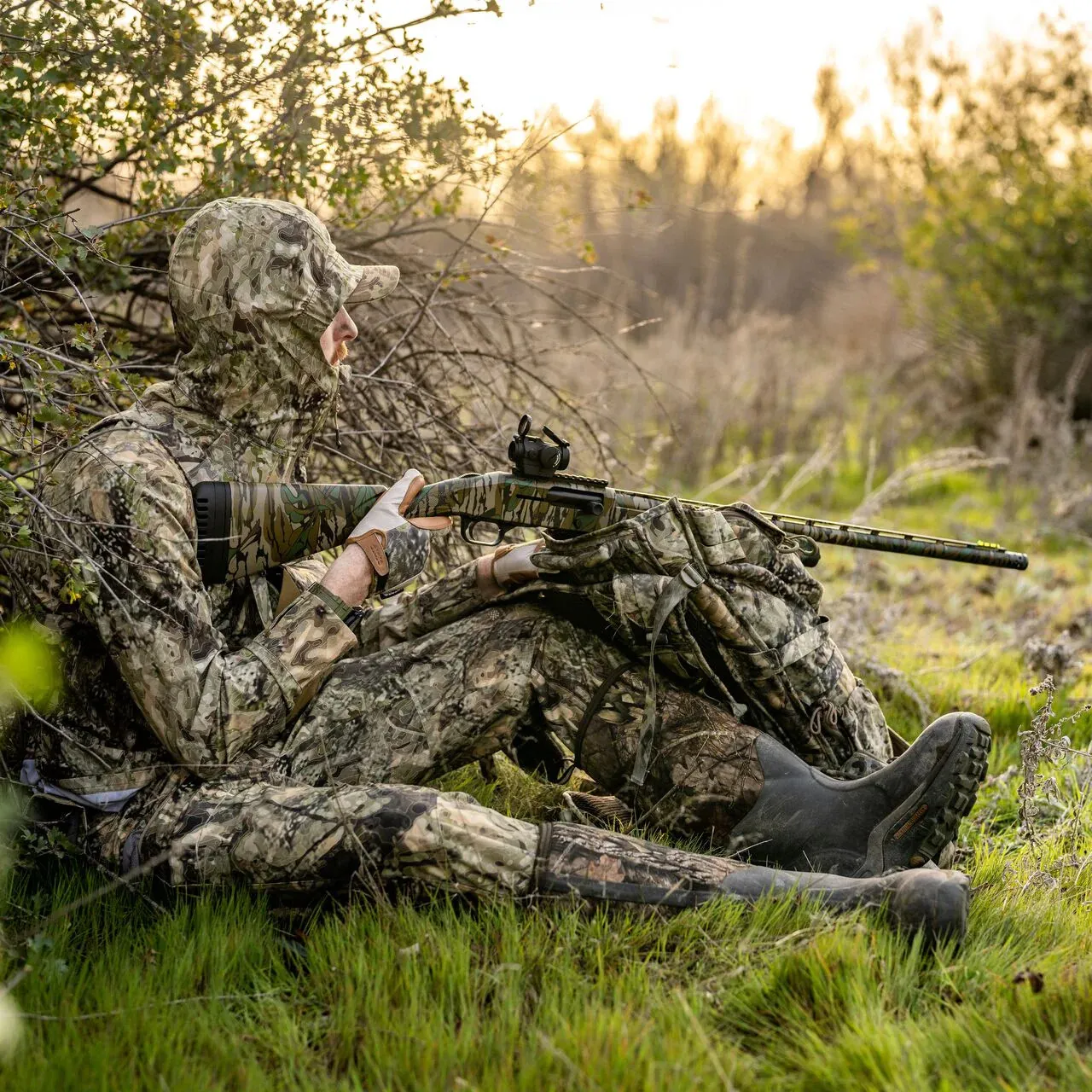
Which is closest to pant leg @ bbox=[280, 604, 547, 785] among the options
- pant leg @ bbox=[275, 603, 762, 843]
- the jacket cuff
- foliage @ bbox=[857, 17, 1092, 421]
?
pant leg @ bbox=[275, 603, 762, 843]

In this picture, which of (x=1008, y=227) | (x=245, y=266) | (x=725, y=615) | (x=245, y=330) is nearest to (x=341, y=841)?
(x=725, y=615)

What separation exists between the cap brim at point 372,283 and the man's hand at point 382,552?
1.93ft

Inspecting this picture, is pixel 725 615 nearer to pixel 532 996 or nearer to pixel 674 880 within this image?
pixel 674 880

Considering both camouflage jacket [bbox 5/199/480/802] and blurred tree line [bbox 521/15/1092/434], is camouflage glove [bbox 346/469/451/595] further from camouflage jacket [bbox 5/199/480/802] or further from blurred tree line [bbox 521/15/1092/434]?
blurred tree line [bbox 521/15/1092/434]

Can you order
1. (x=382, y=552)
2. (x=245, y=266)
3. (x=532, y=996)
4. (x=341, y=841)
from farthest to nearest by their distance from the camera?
1. (x=382, y=552)
2. (x=245, y=266)
3. (x=341, y=841)
4. (x=532, y=996)

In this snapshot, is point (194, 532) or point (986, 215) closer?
point (194, 532)

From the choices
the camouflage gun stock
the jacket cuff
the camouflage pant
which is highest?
the camouflage gun stock

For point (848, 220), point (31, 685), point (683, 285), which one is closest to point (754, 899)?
point (31, 685)

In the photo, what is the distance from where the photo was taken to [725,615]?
3354 mm

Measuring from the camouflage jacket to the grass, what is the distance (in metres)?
0.42

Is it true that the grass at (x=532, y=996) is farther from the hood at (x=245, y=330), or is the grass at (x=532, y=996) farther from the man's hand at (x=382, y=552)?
the hood at (x=245, y=330)

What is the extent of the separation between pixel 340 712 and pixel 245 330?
114 centimetres

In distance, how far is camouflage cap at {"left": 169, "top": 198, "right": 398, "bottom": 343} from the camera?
3.21 meters

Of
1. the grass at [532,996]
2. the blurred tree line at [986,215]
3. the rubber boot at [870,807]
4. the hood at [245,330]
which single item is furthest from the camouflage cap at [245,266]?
the blurred tree line at [986,215]
